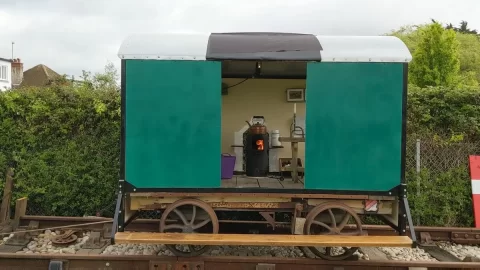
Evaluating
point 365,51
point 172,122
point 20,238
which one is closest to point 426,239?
point 365,51

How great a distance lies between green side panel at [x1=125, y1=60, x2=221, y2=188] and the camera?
4.81 m

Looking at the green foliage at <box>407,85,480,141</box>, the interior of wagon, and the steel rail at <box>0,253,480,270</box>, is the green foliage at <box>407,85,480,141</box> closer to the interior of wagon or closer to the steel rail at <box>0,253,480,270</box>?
the interior of wagon

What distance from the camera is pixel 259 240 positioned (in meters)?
4.57

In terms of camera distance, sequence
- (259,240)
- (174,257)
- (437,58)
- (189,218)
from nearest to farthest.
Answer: (259,240) → (174,257) → (189,218) → (437,58)

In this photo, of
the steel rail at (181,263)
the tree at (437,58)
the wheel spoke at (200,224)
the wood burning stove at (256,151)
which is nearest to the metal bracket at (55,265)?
the steel rail at (181,263)

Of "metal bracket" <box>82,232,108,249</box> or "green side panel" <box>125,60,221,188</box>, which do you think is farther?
"metal bracket" <box>82,232,108,249</box>

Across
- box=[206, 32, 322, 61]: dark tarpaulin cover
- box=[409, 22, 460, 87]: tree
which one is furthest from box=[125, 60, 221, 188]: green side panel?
box=[409, 22, 460, 87]: tree

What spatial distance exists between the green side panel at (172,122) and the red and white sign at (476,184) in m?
4.86

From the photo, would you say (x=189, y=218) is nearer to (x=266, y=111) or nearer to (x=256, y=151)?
(x=256, y=151)

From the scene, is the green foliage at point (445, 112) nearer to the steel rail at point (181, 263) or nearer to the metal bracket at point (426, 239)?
the metal bracket at point (426, 239)

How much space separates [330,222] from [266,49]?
2.29 meters

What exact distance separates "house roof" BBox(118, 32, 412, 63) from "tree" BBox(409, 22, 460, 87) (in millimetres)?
12651

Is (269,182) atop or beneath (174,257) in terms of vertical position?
atop

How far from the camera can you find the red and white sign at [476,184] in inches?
273
